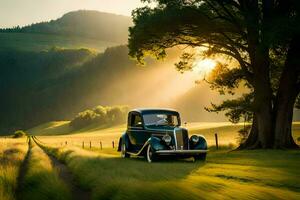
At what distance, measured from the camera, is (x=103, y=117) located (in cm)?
17000

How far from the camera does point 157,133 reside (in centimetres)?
2144

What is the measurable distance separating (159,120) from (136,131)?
1191 mm

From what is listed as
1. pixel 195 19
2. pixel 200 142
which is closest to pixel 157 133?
pixel 200 142

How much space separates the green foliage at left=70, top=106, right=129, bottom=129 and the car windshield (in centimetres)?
14188

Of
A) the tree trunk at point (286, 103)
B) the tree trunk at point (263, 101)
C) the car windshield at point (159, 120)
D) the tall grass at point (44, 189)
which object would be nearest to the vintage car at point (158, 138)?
the car windshield at point (159, 120)

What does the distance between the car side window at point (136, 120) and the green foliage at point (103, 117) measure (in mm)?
141119

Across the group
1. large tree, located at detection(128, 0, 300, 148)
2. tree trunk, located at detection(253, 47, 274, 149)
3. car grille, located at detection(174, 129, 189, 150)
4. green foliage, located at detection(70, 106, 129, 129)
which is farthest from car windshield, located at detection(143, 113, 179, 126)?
green foliage, located at detection(70, 106, 129, 129)

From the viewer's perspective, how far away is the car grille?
2092 cm

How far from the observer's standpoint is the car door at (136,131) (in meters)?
22.4

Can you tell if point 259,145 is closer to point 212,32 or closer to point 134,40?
point 212,32

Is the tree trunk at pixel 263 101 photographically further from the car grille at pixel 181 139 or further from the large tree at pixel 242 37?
the car grille at pixel 181 139

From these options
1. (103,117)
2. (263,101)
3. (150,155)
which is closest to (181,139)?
(150,155)

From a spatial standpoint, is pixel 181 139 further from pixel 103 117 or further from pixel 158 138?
pixel 103 117

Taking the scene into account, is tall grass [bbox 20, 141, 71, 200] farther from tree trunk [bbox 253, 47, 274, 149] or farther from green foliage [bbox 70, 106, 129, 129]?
green foliage [bbox 70, 106, 129, 129]
